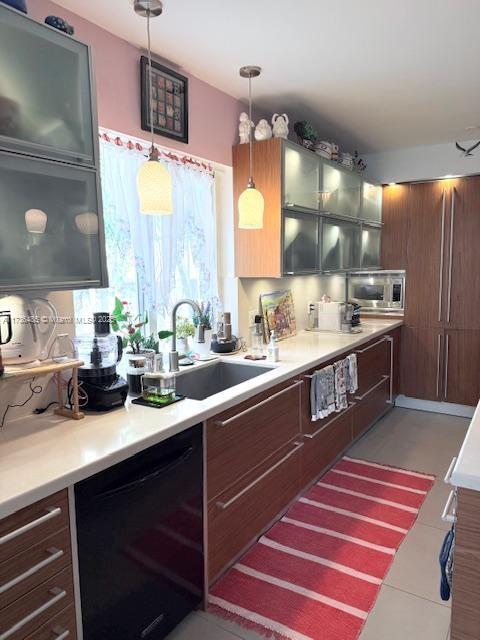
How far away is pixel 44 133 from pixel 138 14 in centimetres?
81

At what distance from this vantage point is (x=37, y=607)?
47.2 inches

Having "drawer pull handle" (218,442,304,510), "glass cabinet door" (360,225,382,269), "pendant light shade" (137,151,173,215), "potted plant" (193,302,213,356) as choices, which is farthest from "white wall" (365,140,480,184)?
"pendant light shade" (137,151,173,215)

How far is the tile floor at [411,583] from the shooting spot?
1.78 meters

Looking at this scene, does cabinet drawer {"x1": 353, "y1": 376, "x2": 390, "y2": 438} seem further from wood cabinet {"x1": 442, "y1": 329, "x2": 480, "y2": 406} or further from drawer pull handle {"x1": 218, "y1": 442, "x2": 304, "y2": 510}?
drawer pull handle {"x1": 218, "y1": 442, "x2": 304, "y2": 510}

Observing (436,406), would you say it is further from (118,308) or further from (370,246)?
(118,308)

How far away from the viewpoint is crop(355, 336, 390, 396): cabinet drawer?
3.47 meters

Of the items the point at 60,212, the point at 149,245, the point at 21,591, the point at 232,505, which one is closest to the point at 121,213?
the point at 149,245

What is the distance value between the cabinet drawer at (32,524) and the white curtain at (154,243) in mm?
1045

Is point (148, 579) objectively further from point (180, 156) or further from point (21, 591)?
point (180, 156)

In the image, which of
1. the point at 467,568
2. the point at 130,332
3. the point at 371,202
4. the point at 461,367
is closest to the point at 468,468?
the point at 467,568

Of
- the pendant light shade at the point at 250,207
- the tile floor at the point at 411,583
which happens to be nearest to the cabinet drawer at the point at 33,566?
the tile floor at the point at 411,583

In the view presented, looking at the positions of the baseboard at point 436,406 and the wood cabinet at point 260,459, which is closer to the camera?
the wood cabinet at point 260,459

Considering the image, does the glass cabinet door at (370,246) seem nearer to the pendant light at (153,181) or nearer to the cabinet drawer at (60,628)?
the pendant light at (153,181)

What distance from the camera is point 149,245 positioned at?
2.49 m
